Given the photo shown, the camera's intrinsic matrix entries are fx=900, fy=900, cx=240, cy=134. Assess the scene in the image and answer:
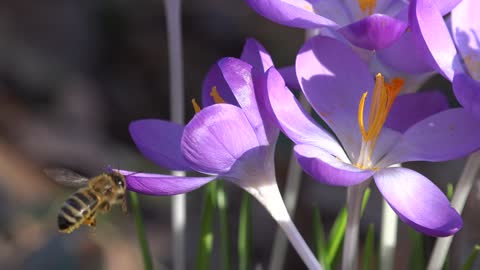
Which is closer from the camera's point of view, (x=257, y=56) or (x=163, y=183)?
(x=163, y=183)

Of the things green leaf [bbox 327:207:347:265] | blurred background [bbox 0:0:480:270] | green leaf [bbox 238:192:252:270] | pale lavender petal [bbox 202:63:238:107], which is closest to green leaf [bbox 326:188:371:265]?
green leaf [bbox 327:207:347:265]

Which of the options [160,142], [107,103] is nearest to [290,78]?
[160,142]

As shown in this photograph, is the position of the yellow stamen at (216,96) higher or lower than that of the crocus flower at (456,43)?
lower

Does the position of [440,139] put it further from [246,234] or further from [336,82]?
[246,234]

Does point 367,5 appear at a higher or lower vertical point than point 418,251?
higher

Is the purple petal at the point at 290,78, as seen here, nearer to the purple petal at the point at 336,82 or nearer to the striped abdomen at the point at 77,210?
the purple petal at the point at 336,82

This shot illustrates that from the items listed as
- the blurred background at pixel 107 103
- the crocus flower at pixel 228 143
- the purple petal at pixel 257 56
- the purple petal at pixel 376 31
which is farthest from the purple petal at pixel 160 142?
the blurred background at pixel 107 103
